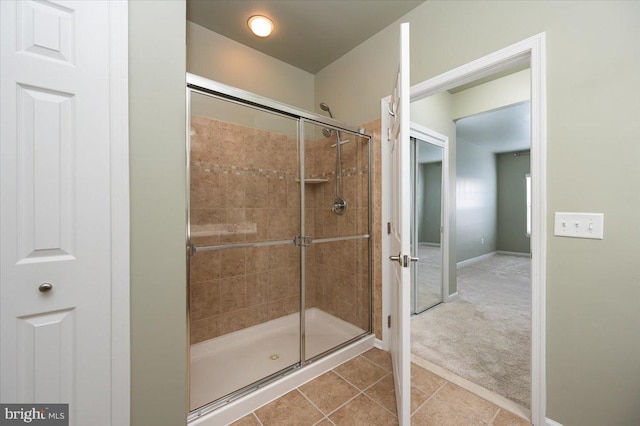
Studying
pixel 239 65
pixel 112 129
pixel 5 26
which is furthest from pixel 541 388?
pixel 239 65

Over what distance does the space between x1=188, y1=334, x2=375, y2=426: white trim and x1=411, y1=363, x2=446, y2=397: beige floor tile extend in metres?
0.44

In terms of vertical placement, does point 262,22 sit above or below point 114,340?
above

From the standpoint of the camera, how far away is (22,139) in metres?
0.83

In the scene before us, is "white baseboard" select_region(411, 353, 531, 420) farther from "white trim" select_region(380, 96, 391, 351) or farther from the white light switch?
the white light switch

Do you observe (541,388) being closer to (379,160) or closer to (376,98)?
(379,160)

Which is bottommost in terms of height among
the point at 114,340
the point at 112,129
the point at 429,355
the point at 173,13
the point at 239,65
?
the point at 429,355

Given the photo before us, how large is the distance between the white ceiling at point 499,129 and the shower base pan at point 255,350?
10.5 feet

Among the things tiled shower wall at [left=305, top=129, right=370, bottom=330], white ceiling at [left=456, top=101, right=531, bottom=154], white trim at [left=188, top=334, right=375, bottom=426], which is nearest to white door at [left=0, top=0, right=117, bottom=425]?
white trim at [left=188, top=334, right=375, bottom=426]

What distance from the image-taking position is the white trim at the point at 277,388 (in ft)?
4.35

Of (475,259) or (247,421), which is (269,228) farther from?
(475,259)

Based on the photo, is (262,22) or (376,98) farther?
(376,98)

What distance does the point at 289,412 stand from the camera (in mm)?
1432

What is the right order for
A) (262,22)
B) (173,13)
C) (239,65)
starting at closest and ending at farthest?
(173,13)
(262,22)
(239,65)

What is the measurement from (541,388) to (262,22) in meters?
3.04
